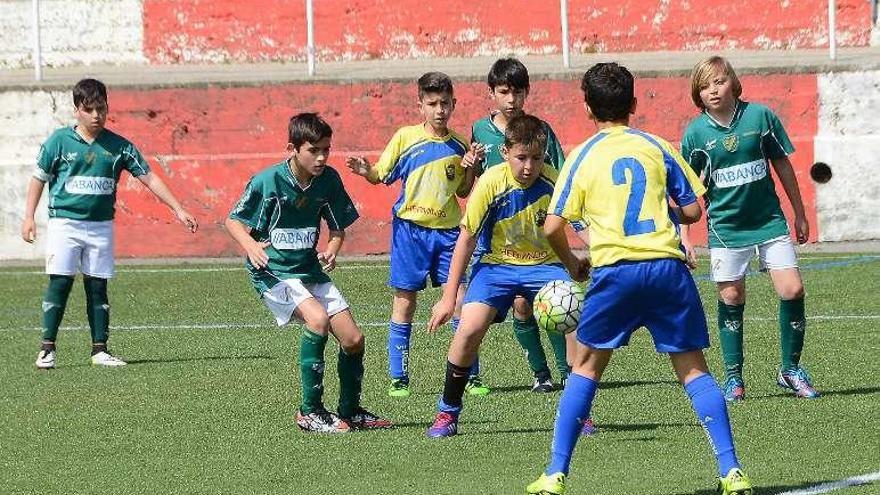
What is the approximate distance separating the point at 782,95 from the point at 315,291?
29.1 feet

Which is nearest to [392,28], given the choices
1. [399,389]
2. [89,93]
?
[89,93]

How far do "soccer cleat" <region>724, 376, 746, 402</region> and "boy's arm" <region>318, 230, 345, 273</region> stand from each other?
7.52ft

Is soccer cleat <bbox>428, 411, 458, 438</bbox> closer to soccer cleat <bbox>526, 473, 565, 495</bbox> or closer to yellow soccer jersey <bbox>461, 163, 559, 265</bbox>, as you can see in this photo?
yellow soccer jersey <bbox>461, 163, 559, 265</bbox>

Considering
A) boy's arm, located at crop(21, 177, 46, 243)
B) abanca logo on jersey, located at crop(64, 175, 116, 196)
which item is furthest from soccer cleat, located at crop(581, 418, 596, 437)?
boy's arm, located at crop(21, 177, 46, 243)

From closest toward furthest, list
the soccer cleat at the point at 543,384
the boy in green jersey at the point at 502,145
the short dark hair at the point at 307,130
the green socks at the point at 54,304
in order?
the short dark hair at the point at 307,130
the boy in green jersey at the point at 502,145
the soccer cleat at the point at 543,384
the green socks at the point at 54,304

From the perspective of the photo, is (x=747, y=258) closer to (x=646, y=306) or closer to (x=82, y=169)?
(x=646, y=306)

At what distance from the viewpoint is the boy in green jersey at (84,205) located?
1176 centimetres

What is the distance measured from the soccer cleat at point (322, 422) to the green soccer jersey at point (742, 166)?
7.82 ft

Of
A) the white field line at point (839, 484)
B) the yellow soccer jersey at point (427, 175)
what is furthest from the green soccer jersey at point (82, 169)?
the white field line at point (839, 484)

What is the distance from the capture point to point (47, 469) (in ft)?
26.9

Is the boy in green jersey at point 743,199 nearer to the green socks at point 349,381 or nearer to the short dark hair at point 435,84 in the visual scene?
A: the short dark hair at point 435,84

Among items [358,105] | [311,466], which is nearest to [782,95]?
[358,105]

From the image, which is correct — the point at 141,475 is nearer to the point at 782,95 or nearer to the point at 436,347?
the point at 436,347

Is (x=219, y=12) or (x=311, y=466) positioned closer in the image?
(x=311, y=466)
